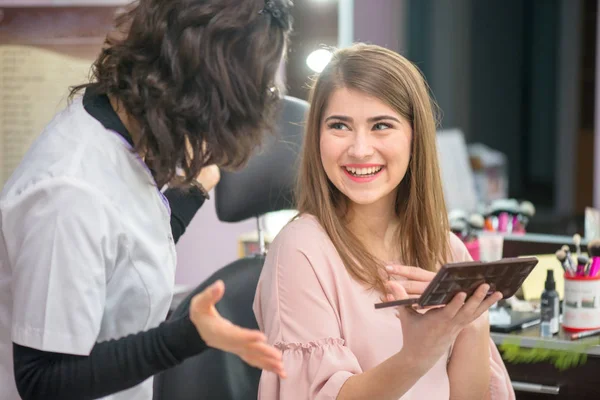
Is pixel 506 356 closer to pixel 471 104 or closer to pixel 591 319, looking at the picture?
pixel 591 319

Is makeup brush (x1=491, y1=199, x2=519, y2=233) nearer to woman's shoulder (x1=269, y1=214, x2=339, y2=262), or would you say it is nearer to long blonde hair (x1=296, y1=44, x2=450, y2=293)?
long blonde hair (x1=296, y1=44, x2=450, y2=293)

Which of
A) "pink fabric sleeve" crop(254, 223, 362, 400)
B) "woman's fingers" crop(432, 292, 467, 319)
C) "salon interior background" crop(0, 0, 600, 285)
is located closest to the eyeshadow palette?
"woman's fingers" crop(432, 292, 467, 319)

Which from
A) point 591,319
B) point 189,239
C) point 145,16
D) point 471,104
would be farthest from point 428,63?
point 145,16

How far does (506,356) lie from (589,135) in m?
4.79

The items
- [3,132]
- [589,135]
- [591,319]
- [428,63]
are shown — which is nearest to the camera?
[591,319]

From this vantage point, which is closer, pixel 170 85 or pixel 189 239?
pixel 170 85

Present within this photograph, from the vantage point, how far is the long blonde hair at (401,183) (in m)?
1.72

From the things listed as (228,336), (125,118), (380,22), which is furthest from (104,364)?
(380,22)

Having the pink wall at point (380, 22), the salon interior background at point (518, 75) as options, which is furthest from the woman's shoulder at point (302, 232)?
the pink wall at point (380, 22)

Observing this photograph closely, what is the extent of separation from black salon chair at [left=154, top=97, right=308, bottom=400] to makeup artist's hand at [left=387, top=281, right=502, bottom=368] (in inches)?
21.4

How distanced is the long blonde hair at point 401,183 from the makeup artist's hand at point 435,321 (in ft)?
0.82

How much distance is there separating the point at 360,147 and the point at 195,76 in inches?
20.1

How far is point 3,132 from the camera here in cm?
288

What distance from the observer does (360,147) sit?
1.67 metres
